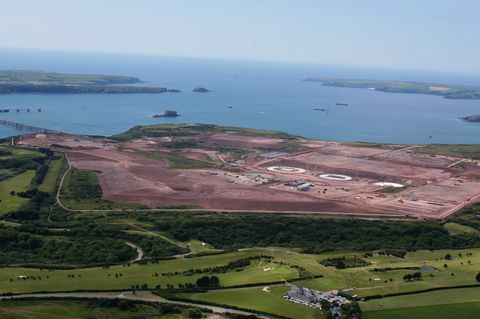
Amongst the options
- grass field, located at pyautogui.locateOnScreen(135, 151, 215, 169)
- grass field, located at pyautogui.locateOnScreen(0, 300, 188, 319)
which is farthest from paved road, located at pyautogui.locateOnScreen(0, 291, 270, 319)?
grass field, located at pyautogui.locateOnScreen(135, 151, 215, 169)

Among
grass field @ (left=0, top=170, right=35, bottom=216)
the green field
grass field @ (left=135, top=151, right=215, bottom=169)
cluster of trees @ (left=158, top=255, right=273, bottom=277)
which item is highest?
the green field

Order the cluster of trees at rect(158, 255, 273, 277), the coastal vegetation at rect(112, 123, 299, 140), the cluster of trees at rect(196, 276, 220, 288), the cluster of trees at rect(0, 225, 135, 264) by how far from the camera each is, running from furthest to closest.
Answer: the coastal vegetation at rect(112, 123, 299, 140)
the cluster of trees at rect(0, 225, 135, 264)
the cluster of trees at rect(158, 255, 273, 277)
the cluster of trees at rect(196, 276, 220, 288)

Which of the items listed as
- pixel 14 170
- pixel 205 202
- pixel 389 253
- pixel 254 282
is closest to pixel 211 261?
pixel 254 282

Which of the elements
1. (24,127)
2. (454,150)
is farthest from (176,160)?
(454,150)

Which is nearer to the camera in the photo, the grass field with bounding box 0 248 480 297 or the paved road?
the paved road

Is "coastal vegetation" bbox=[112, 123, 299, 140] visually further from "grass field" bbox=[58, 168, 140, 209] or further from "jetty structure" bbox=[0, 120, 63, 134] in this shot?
"grass field" bbox=[58, 168, 140, 209]

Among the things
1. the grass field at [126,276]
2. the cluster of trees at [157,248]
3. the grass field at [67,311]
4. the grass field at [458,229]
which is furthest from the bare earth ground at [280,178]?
the grass field at [67,311]
